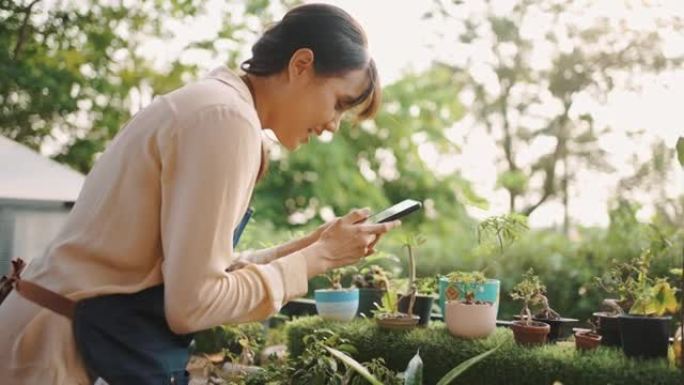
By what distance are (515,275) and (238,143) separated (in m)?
3.13

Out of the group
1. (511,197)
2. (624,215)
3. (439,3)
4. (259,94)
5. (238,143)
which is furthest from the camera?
(511,197)

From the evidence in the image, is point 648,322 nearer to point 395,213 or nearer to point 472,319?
point 472,319

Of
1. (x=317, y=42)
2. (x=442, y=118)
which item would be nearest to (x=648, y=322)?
(x=317, y=42)

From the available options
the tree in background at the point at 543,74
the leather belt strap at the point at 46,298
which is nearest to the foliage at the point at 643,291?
the leather belt strap at the point at 46,298

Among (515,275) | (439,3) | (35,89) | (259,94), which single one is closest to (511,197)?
(439,3)

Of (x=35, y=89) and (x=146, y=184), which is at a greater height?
(x=35, y=89)

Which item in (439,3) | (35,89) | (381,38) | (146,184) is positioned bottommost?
(146,184)

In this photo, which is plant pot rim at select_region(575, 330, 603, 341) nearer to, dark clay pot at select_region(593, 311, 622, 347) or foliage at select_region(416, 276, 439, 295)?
dark clay pot at select_region(593, 311, 622, 347)

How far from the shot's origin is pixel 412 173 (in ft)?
24.2

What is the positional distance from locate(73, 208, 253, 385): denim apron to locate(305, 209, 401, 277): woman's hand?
0.23 metres

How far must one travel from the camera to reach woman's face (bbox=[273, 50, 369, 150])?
1.10 metres

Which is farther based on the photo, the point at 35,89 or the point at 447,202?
the point at 447,202

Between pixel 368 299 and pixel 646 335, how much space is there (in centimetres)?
106

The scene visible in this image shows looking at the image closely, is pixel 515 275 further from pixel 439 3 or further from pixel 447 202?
pixel 447 202
